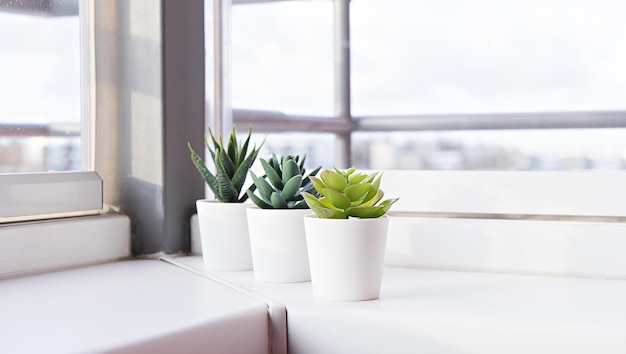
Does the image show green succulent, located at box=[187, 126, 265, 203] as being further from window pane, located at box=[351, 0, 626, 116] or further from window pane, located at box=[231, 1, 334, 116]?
window pane, located at box=[351, 0, 626, 116]

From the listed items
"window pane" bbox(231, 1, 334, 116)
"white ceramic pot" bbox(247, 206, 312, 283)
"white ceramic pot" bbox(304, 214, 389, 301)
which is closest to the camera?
"white ceramic pot" bbox(304, 214, 389, 301)

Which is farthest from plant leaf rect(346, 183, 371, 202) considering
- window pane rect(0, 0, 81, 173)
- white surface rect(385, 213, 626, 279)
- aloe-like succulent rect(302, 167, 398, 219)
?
window pane rect(0, 0, 81, 173)

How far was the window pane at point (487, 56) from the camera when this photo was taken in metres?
1.14

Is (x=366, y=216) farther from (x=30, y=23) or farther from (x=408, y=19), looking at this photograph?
(x=408, y=19)

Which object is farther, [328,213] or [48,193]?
[48,193]

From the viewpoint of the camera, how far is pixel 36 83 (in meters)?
0.97

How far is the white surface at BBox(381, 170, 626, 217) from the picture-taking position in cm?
90

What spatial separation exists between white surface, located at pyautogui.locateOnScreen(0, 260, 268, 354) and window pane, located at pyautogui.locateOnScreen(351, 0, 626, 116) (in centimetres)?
71

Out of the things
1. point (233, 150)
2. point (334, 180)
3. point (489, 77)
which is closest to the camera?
point (334, 180)

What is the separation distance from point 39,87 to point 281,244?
439 mm

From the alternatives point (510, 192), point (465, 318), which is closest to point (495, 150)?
point (510, 192)

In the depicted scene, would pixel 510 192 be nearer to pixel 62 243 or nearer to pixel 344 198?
pixel 344 198

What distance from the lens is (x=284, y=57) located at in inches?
60.1

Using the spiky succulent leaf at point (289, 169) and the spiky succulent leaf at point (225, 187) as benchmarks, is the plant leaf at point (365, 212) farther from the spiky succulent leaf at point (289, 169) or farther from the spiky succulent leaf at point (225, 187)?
the spiky succulent leaf at point (225, 187)
